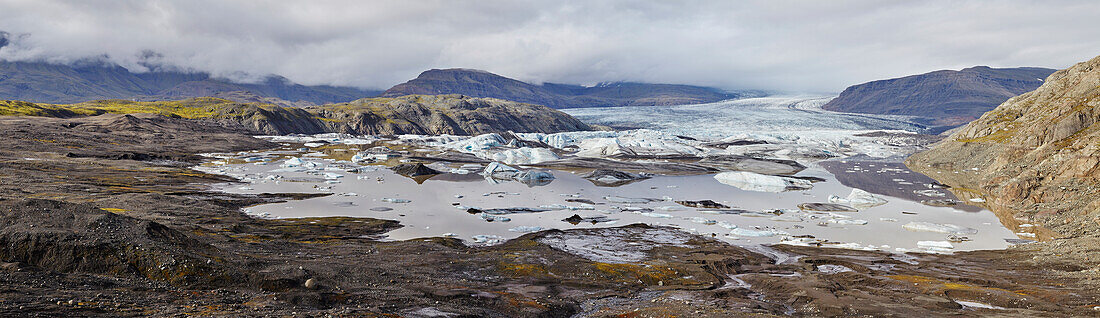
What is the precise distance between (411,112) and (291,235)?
445ft

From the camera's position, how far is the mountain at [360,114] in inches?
4912

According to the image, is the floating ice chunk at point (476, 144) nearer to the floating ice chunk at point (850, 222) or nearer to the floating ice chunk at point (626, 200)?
the floating ice chunk at point (626, 200)

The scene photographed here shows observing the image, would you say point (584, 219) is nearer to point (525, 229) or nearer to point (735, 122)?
point (525, 229)

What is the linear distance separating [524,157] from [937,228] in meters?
55.4

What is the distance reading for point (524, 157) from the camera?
81.9 meters

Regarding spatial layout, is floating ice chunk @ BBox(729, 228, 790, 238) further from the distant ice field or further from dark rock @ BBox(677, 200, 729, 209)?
the distant ice field

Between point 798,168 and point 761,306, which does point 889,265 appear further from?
point 798,168

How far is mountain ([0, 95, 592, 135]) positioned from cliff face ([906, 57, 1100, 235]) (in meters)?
112

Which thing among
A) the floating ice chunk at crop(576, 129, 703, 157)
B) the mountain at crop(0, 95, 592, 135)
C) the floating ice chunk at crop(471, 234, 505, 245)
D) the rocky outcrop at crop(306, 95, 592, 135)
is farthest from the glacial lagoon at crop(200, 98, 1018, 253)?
the rocky outcrop at crop(306, 95, 592, 135)

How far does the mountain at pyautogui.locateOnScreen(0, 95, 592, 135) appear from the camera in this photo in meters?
125

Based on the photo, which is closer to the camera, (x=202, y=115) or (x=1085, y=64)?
(x=1085, y=64)

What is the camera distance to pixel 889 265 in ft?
80.9

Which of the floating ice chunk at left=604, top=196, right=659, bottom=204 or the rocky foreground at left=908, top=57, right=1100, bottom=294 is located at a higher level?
the rocky foreground at left=908, top=57, right=1100, bottom=294

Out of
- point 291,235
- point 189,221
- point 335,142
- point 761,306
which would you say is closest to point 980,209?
point 761,306
